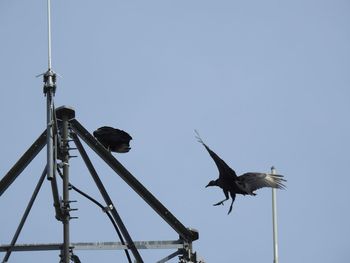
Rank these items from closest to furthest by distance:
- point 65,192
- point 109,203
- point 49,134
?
point 49,134
point 65,192
point 109,203

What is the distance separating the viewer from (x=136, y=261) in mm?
17594

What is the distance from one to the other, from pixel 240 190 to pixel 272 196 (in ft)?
33.2

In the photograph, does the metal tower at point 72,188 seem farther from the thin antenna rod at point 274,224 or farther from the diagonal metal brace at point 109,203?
the thin antenna rod at point 274,224

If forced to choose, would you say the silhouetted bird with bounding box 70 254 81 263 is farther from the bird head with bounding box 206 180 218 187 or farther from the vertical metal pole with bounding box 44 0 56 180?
the bird head with bounding box 206 180 218 187

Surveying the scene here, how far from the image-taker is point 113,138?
18.8 meters

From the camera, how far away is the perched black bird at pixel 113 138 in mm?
18672

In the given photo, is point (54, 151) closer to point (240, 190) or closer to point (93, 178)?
point (93, 178)

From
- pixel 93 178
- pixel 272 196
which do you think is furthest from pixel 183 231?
pixel 272 196

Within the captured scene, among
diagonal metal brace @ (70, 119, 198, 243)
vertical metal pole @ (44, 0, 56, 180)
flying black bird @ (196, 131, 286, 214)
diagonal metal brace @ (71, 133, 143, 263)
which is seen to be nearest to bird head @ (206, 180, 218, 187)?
flying black bird @ (196, 131, 286, 214)

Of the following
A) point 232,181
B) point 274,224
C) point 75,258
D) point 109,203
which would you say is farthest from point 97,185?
point 274,224

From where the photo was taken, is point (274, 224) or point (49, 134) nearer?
point (49, 134)

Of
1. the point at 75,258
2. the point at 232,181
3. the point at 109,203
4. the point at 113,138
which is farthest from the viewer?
the point at 232,181

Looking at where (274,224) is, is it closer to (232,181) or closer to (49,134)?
(232,181)

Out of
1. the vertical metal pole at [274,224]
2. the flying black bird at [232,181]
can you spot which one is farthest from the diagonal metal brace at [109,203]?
the vertical metal pole at [274,224]
